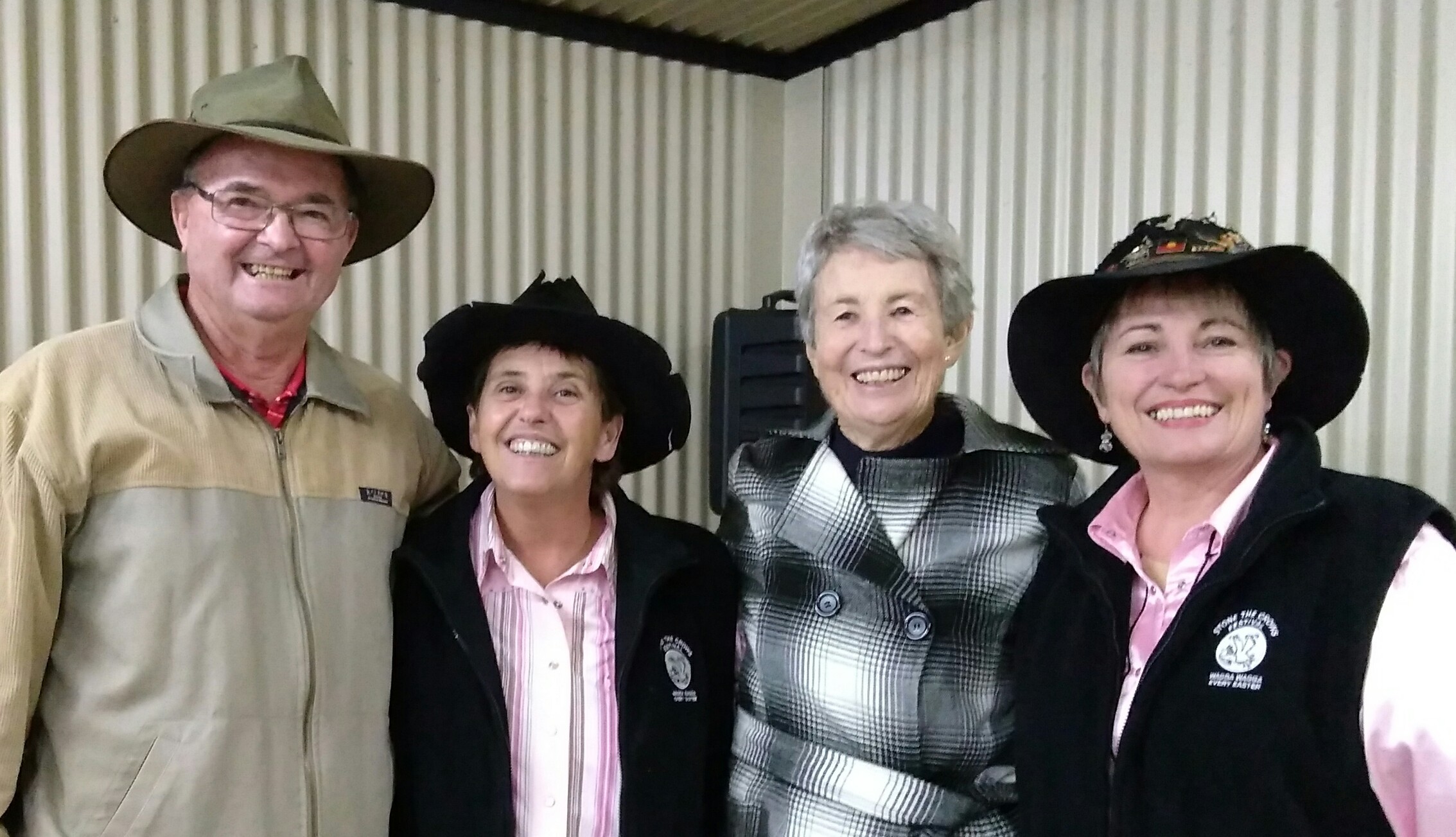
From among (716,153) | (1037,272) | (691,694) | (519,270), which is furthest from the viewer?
(716,153)

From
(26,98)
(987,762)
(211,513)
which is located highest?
(26,98)

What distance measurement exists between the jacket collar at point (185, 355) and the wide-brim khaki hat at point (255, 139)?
17cm

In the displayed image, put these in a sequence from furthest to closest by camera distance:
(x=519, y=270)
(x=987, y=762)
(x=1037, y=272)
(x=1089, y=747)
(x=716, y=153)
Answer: (x=716, y=153) → (x=519, y=270) → (x=1037, y=272) → (x=987, y=762) → (x=1089, y=747)

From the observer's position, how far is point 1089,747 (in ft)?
4.48

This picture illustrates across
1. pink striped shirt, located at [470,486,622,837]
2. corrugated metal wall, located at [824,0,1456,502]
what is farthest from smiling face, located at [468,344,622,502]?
corrugated metal wall, located at [824,0,1456,502]

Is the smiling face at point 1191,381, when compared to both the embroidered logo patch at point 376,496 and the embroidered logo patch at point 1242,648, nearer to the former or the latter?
the embroidered logo patch at point 1242,648

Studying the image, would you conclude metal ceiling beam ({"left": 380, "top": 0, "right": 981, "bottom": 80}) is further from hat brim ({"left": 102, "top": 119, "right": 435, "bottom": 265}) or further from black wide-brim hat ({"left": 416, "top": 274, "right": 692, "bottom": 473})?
black wide-brim hat ({"left": 416, "top": 274, "right": 692, "bottom": 473})

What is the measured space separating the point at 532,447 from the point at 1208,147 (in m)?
1.62

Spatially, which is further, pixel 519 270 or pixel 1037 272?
pixel 519 270

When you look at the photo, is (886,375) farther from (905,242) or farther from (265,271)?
(265,271)

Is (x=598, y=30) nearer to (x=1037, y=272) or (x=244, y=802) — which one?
(x=1037, y=272)

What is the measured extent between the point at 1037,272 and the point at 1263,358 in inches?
50.7

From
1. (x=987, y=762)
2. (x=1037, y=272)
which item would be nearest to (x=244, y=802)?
(x=987, y=762)

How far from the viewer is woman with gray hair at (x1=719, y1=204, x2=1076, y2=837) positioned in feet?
5.05
